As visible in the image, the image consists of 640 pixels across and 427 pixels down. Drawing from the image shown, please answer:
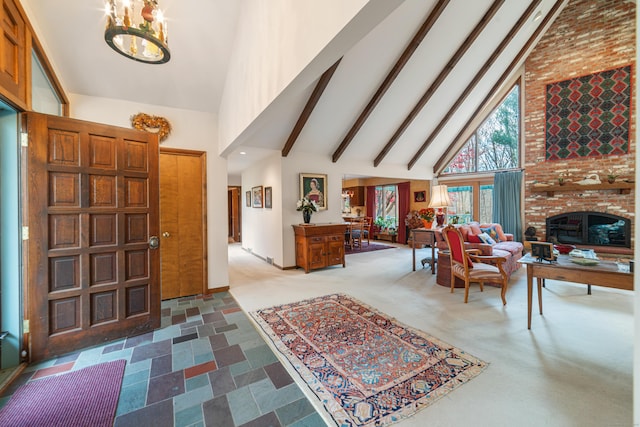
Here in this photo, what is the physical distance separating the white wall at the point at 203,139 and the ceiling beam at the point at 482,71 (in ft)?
17.6

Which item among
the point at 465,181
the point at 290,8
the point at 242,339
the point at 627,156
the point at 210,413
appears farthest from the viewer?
the point at 465,181

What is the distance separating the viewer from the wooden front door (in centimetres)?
218

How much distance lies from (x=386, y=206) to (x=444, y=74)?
17.8 feet

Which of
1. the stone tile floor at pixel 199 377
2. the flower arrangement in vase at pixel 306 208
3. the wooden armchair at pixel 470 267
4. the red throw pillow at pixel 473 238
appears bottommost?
the stone tile floor at pixel 199 377

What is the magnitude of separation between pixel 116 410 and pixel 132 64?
11.4 feet

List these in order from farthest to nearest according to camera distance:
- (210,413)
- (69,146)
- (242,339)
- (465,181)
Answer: (465,181) → (242,339) → (69,146) → (210,413)

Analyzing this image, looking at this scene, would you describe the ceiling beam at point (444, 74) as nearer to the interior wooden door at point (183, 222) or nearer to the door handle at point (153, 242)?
the interior wooden door at point (183, 222)

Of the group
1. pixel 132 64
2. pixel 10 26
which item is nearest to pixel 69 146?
pixel 10 26

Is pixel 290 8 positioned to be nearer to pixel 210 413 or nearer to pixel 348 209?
pixel 210 413

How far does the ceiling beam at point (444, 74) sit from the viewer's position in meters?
4.16

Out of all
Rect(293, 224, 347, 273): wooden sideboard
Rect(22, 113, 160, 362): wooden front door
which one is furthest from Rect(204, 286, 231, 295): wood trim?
Rect(293, 224, 347, 273): wooden sideboard

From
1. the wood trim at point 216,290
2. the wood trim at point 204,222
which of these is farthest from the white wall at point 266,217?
the wood trim at point 204,222

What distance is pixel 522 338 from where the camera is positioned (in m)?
2.44

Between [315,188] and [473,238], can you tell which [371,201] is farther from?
[473,238]
